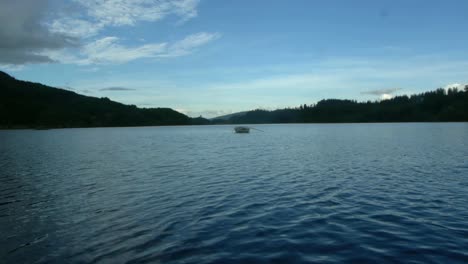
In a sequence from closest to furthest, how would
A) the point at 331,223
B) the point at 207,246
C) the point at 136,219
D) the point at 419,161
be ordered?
1. the point at 207,246
2. the point at 331,223
3. the point at 136,219
4. the point at 419,161

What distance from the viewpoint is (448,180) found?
27594 millimetres

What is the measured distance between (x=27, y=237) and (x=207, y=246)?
9518mm

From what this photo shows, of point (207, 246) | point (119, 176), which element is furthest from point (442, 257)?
point (119, 176)

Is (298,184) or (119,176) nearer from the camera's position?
(298,184)

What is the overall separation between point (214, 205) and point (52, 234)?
9.74 m

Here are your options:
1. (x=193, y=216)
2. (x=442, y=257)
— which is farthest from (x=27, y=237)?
(x=442, y=257)

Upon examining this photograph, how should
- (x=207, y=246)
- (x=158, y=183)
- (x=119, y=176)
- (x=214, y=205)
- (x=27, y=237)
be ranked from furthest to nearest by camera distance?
(x=119, y=176) → (x=158, y=183) → (x=214, y=205) → (x=27, y=237) → (x=207, y=246)

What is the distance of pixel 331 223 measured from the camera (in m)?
16.6

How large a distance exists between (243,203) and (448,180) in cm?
1993

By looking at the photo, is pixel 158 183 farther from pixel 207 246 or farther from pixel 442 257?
pixel 442 257

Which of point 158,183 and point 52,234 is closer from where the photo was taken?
point 52,234

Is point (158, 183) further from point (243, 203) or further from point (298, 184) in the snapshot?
point (298, 184)

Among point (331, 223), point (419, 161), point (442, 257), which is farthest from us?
point (419, 161)

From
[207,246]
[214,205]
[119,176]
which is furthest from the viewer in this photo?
[119,176]
